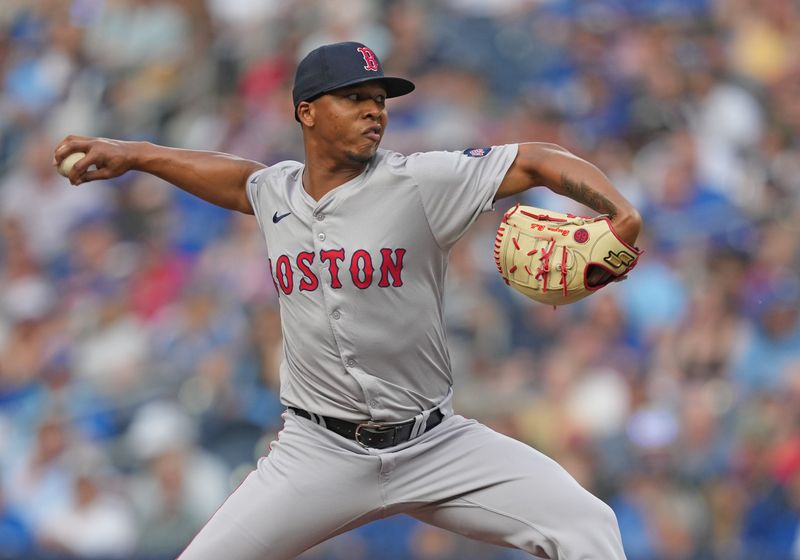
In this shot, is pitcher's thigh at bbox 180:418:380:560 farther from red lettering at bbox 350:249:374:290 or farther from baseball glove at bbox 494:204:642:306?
baseball glove at bbox 494:204:642:306

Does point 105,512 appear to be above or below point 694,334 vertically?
below

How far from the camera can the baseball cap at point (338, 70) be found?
391 centimetres

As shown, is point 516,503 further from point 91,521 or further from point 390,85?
point 91,521

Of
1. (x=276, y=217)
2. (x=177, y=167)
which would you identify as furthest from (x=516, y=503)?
(x=177, y=167)

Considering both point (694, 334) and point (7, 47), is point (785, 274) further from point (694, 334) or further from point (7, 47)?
point (7, 47)

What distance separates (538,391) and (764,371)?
127 cm

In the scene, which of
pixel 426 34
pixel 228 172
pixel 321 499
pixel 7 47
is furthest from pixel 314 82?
pixel 7 47

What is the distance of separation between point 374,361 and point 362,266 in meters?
0.31

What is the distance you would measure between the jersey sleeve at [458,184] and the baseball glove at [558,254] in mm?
117

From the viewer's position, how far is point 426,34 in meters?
9.34

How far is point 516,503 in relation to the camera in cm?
385

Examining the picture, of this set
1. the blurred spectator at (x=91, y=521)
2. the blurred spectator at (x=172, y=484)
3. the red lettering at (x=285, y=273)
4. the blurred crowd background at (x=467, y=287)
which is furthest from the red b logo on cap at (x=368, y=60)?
the blurred spectator at (x=91, y=521)

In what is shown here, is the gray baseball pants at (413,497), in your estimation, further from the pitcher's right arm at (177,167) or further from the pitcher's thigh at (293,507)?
the pitcher's right arm at (177,167)

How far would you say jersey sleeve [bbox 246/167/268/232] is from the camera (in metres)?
4.21
